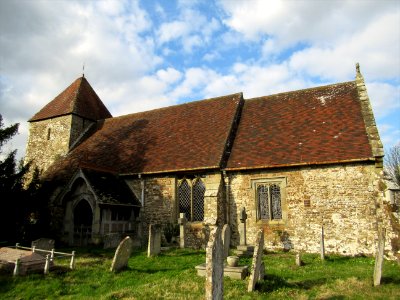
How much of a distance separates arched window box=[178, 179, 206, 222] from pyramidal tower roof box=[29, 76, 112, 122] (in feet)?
37.3

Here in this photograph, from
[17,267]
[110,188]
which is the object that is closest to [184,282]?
[17,267]

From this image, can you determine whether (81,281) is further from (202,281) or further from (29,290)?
(202,281)

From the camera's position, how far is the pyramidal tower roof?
24.2 meters

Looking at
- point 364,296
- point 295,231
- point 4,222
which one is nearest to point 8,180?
point 4,222

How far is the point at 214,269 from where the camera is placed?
6.55 metres

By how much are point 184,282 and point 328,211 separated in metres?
7.59

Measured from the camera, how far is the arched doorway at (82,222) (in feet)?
54.9

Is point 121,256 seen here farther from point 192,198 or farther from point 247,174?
point 247,174

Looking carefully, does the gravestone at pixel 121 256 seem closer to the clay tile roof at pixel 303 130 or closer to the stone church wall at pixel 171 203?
the stone church wall at pixel 171 203

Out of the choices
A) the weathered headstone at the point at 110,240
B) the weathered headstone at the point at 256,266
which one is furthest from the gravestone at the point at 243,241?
the weathered headstone at the point at 110,240

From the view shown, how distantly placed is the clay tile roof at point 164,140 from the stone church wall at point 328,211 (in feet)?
11.6

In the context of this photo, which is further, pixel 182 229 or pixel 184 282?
pixel 182 229

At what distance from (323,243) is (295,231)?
1.60 metres

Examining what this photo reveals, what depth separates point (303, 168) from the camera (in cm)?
1457
